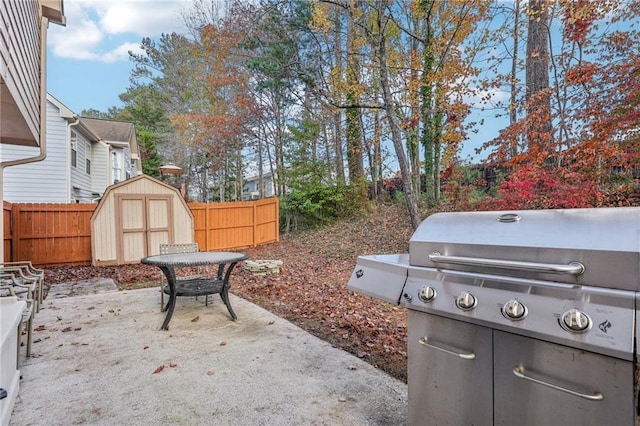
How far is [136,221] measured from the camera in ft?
26.4

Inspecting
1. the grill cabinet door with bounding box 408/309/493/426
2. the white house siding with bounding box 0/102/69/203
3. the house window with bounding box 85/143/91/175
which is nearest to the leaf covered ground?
the grill cabinet door with bounding box 408/309/493/426

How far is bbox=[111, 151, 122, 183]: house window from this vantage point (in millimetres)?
15836

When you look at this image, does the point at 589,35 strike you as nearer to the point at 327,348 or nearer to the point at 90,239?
the point at 327,348

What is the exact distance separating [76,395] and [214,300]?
2.47 m

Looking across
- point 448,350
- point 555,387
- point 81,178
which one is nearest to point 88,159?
point 81,178

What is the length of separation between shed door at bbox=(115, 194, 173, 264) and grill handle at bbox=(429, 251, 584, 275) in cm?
806

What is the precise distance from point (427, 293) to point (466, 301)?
19 cm

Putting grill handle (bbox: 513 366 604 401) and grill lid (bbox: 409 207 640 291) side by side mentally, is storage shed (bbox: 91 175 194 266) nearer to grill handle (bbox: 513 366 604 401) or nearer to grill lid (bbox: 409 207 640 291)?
grill lid (bbox: 409 207 640 291)

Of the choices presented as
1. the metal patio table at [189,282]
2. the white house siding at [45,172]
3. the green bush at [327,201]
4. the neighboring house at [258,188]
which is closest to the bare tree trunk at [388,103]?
the green bush at [327,201]

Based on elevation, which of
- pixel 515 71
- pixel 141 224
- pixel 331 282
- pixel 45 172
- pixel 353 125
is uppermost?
pixel 515 71

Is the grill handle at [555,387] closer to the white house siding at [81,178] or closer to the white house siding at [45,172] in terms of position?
the white house siding at [45,172]

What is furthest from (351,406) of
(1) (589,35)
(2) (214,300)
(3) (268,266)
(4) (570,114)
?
(1) (589,35)

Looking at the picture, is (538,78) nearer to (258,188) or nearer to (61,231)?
(61,231)

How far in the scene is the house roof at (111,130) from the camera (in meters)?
15.6
